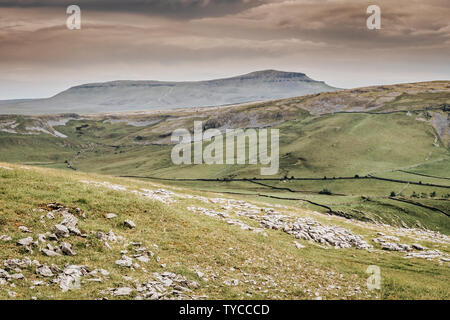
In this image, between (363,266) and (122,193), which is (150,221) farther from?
(363,266)

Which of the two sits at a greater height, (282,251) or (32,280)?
(32,280)

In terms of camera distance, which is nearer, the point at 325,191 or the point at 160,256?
the point at 160,256

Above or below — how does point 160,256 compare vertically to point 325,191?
above

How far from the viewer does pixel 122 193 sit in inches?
1313

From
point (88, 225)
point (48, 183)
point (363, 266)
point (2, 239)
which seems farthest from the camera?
point (48, 183)

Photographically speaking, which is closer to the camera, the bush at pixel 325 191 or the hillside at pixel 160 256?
the hillside at pixel 160 256

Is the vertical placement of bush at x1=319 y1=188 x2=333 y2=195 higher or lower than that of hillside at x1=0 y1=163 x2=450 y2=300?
lower

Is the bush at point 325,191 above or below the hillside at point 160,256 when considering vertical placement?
below

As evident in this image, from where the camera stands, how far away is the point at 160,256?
23578 mm

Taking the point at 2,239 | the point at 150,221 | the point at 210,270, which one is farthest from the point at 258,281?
the point at 2,239

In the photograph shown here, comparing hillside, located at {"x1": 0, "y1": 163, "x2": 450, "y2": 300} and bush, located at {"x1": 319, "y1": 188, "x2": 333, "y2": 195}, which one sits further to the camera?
bush, located at {"x1": 319, "y1": 188, "x2": 333, "y2": 195}

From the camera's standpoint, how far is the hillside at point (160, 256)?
18830 mm

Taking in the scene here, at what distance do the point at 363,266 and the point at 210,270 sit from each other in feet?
46.1

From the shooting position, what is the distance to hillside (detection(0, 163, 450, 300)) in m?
18.8
